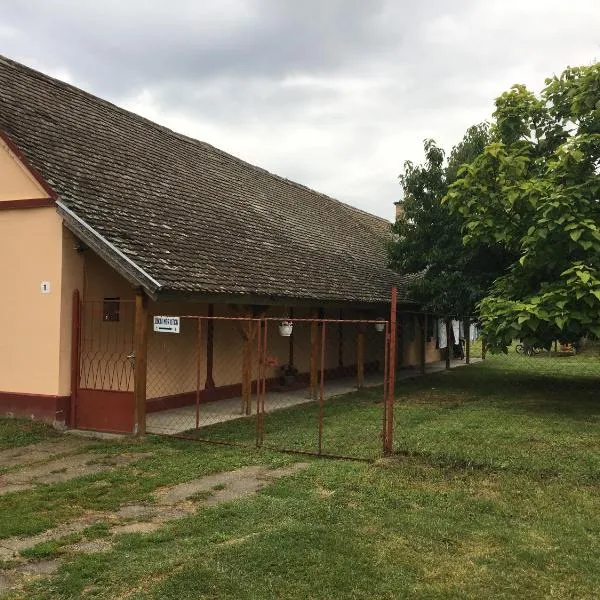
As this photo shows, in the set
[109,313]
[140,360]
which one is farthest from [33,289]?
[140,360]

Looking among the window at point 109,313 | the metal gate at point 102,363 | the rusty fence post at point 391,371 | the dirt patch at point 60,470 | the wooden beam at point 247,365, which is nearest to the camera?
the dirt patch at point 60,470

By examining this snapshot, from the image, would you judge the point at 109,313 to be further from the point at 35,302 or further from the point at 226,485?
the point at 226,485

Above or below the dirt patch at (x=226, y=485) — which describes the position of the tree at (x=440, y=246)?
above

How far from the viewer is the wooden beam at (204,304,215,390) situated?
1340 cm

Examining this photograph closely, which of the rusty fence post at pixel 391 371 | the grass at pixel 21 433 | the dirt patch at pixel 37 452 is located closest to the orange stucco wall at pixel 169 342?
the grass at pixel 21 433

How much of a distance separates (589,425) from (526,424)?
1.03 metres

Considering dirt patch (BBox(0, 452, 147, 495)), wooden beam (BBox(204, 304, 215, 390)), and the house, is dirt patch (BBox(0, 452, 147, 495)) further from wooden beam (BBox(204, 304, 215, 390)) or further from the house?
wooden beam (BBox(204, 304, 215, 390))

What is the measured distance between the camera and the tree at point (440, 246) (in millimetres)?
16281

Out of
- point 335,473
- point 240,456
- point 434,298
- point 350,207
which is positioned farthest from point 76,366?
point 350,207

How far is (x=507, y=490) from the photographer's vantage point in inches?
267

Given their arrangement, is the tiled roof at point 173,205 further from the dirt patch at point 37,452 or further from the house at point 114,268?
the dirt patch at point 37,452

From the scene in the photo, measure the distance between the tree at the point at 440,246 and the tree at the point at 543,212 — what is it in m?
1.32

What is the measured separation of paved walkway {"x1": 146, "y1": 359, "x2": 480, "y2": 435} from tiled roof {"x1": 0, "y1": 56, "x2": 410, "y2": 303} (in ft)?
7.56

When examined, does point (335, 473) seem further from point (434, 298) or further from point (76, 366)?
point (434, 298)
